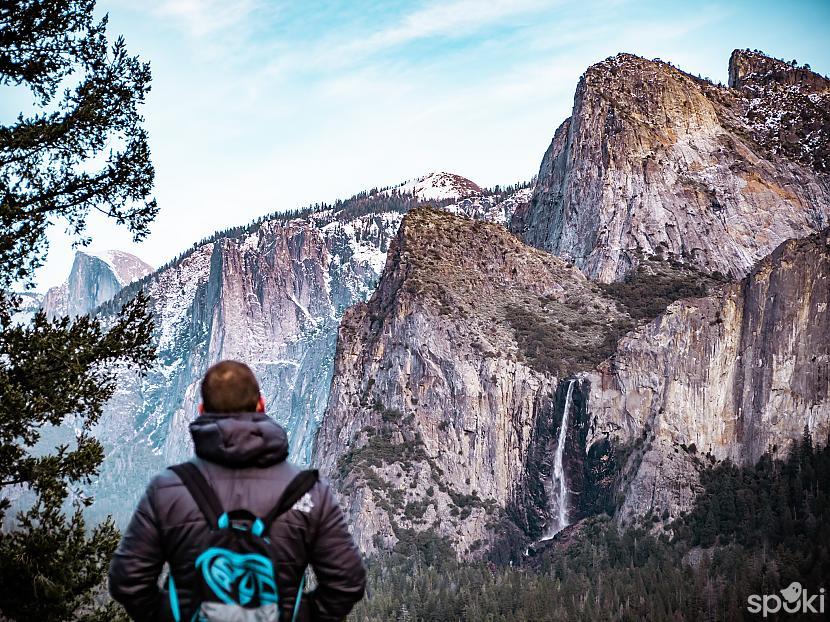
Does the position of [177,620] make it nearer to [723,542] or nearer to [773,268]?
[723,542]

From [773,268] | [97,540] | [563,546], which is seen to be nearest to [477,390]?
[563,546]

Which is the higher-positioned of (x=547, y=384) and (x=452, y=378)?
(x=452, y=378)

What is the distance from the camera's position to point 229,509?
31.4ft

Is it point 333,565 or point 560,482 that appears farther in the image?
point 560,482

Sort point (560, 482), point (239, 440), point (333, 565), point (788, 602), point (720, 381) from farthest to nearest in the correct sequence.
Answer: point (560, 482), point (720, 381), point (788, 602), point (333, 565), point (239, 440)

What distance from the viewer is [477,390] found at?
176 meters

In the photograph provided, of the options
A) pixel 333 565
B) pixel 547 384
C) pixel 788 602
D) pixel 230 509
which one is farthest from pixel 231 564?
pixel 547 384

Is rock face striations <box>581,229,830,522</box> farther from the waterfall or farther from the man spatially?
the man

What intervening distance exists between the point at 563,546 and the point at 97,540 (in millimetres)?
142787

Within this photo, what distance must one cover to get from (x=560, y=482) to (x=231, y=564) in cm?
16390

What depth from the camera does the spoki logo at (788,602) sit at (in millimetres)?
99625

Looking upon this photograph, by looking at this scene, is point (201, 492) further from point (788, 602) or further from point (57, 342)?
point (788, 602)

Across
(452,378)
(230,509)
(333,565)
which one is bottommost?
(333,565)

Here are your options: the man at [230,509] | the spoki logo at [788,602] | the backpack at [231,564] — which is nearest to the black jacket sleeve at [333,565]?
the man at [230,509]
